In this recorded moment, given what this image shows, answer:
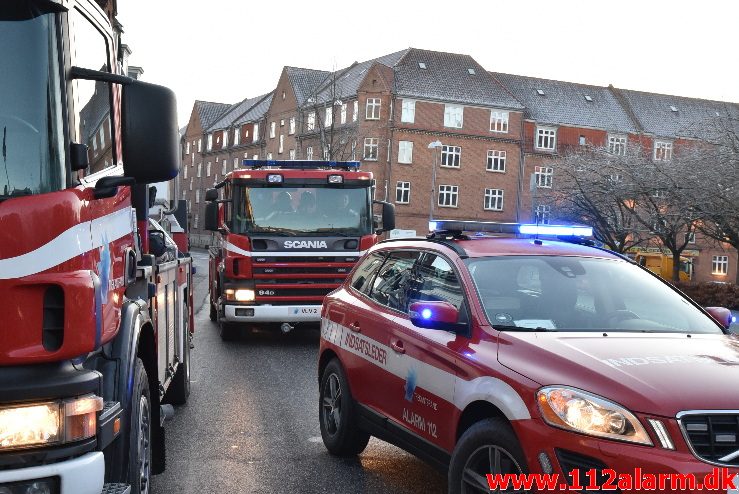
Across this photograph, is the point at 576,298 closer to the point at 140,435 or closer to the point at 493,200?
the point at 140,435

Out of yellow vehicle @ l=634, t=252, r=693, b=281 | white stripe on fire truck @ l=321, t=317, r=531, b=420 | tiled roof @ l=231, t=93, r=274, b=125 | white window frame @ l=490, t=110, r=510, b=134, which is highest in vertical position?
tiled roof @ l=231, t=93, r=274, b=125

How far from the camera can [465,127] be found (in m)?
63.8

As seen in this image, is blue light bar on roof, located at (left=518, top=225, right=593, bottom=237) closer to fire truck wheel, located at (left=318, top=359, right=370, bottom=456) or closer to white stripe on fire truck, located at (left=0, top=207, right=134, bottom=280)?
fire truck wheel, located at (left=318, top=359, right=370, bottom=456)

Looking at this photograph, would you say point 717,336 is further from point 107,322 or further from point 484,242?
point 107,322

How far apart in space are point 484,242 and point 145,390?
243 centimetres

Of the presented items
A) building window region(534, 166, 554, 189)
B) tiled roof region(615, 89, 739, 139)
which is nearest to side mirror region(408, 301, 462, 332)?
building window region(534, 166, 554, 189)

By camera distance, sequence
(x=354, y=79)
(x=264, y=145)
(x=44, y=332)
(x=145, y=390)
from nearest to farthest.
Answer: (x=44, y=332)
(x=145, y=390)
(x=354, y=79)
(x=264, y=145)

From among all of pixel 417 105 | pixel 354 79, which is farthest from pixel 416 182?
pixel 354 79

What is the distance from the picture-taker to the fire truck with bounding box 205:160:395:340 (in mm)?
13102

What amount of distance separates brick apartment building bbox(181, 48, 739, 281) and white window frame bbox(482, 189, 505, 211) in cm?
7

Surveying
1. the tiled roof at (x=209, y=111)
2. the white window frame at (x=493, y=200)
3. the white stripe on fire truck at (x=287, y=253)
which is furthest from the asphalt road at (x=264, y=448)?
the tiled roof at (x=209, y=111)

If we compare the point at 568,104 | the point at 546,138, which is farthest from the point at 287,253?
the point at 568,104

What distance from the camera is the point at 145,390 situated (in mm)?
4508

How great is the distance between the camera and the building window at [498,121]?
2547 inches
